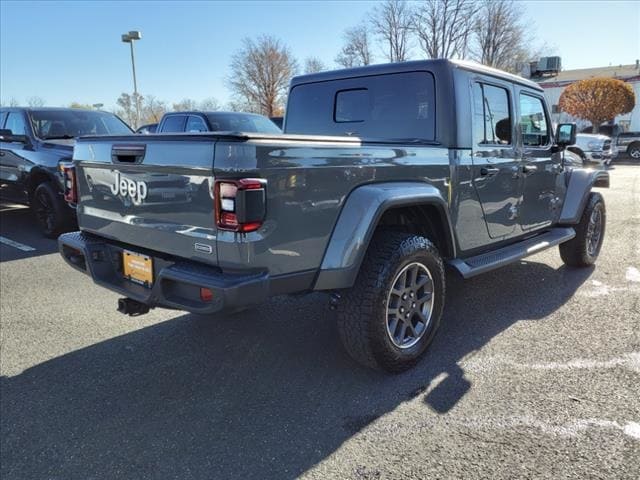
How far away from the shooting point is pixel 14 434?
100 inches

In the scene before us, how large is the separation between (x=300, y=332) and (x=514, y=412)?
1630 mm

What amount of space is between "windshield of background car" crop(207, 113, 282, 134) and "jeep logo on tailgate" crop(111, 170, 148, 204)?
19.9 ft

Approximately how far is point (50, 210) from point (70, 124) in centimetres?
147

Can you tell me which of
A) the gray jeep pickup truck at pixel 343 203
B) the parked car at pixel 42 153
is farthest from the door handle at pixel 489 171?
the parked car at pixel 42 153

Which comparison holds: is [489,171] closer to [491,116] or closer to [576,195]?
[491,116]

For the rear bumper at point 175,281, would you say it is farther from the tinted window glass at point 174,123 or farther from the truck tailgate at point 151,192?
the tinted window glass at point 174,123

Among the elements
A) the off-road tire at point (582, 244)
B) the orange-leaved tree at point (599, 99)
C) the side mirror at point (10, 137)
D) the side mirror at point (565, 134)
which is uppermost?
the orange-leaved tree at point (599, 99)

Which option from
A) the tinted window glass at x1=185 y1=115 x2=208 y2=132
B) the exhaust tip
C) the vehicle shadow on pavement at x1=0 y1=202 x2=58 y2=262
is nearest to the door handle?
the exhaust tip

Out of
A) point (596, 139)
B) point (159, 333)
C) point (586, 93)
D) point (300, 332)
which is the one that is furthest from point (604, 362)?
point (586, 93)

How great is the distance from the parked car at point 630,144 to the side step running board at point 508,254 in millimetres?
22889

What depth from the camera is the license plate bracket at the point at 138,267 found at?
2.73 meters

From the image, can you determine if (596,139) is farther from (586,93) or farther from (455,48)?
(455,48)

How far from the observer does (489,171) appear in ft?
12.0

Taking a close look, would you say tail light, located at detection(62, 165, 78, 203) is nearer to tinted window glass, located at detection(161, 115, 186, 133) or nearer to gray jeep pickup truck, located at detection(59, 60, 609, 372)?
gray jeep pickup truck, located at detection(59, 60, 609, 372)
